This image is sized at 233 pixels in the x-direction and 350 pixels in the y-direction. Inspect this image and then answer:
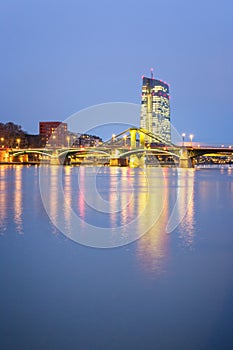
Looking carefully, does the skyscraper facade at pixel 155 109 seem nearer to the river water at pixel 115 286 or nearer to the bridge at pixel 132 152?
the bridge at pixel 132 152

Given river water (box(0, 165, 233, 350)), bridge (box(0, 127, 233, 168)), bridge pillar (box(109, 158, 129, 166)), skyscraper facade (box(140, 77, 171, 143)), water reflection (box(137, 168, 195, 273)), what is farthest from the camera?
skyscraper facade (box(140, 77, 171, 143))

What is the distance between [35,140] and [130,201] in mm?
96343

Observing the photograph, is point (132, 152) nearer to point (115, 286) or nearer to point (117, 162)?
point (117, 162)

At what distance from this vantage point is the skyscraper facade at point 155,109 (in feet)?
422

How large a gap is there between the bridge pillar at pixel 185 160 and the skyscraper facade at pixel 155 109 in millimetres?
57435

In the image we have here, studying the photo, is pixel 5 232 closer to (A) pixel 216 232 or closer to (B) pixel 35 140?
(A) pixel 216 232

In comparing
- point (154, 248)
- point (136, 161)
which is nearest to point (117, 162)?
point (136, 161)

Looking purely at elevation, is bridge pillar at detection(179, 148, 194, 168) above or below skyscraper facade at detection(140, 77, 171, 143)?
below

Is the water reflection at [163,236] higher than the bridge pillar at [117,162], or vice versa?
the bridge pillar at [117,162]

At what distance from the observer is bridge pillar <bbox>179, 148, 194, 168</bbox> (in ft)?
218

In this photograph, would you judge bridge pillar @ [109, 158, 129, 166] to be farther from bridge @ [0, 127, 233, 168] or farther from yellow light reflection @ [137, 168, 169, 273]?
yellow light reflection @ [137, 168, 169, 273]

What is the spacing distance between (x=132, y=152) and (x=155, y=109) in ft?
215

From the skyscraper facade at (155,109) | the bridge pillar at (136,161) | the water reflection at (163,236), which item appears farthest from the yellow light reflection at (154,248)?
the skyscraper facade at (155,109)

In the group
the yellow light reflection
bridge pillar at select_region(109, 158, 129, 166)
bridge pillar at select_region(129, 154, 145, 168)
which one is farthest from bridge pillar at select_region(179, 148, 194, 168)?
the yellow light reflection
